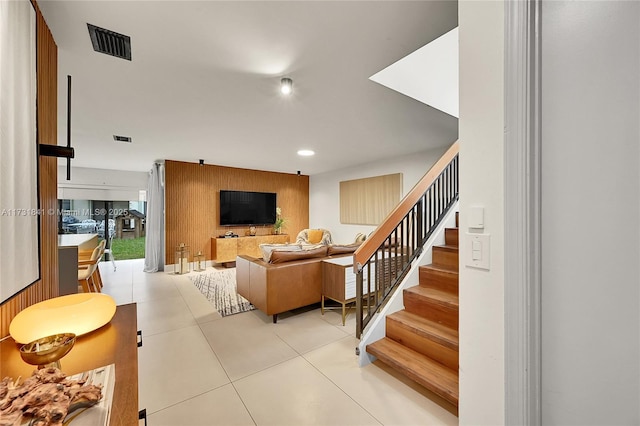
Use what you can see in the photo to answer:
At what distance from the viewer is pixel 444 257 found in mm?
2502

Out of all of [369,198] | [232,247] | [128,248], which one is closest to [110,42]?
[232,247]

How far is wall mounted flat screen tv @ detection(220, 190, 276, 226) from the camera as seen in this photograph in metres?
6.43

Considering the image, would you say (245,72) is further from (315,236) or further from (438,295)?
(315,236)

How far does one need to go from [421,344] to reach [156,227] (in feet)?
18.6

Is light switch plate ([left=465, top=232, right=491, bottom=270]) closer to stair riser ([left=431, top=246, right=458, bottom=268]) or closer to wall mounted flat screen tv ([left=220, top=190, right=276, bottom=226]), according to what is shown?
stair riser ([left=431, top=246, right=458, bottom=268])

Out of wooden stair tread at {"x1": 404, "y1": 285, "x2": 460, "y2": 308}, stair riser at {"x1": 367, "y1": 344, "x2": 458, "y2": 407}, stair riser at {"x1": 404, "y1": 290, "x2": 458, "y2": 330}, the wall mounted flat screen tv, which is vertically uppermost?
the wall mounted flat screen tv

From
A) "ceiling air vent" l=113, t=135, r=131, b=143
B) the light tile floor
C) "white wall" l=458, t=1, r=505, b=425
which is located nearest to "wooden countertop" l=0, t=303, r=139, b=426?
the light tile floor

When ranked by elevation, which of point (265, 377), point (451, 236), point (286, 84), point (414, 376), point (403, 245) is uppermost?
point (286, 84)

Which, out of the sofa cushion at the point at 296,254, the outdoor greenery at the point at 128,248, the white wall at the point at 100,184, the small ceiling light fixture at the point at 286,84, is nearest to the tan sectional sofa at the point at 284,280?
the sofa cushion at the point at 296,254

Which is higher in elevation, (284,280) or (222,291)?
(284,280)

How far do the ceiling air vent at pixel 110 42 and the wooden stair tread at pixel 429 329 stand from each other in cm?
285

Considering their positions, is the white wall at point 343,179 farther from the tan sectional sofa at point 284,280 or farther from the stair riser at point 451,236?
the tan sectional sofa at point 284,280

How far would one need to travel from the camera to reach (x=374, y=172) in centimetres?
612

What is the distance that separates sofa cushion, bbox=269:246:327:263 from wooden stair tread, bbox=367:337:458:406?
1.27 m
